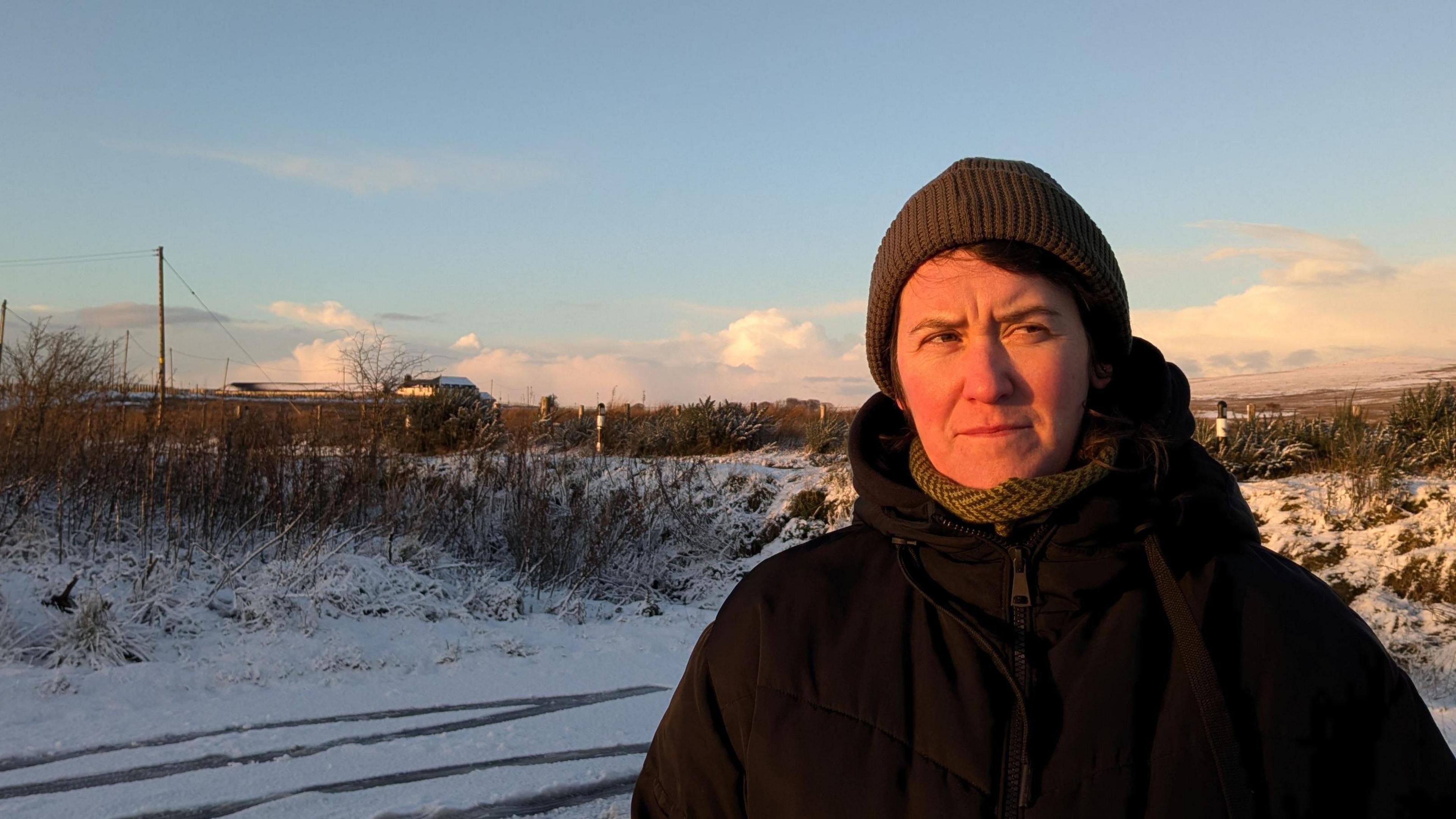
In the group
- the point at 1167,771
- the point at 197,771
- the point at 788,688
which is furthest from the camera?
the point at 197,771

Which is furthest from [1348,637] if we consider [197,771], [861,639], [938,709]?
[197,771]

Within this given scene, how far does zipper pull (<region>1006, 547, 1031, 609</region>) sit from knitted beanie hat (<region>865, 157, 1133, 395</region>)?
16.4 inches

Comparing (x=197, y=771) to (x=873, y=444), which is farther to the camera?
(x=197, y=771)

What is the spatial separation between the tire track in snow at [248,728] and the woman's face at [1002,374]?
6.01m

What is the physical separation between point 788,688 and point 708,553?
1350cm

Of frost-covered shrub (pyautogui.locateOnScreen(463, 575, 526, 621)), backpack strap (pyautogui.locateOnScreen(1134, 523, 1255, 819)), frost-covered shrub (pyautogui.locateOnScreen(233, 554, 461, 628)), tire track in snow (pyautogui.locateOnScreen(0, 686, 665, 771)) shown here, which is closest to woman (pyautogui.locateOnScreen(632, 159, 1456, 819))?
backpack strap (pyautogui.locateOnScreen(1134, 523, 1255, 819))

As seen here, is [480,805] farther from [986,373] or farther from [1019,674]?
[986,373]

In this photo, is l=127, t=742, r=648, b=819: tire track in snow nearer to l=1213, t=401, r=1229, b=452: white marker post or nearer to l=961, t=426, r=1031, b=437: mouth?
l=961, t=426, r=1031, b=437: mouth

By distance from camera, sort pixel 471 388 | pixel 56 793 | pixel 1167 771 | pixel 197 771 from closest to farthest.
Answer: pixel 1167 771
pixel 56 793
pixel 197 771
pixel 471 388

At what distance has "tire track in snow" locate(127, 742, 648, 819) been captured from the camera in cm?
492

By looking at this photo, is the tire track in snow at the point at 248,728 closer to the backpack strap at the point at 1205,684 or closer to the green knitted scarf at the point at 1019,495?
the green knitted scarf at the point at 1019,495

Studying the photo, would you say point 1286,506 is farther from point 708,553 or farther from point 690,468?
point 690,468

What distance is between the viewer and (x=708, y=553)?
15.1 m

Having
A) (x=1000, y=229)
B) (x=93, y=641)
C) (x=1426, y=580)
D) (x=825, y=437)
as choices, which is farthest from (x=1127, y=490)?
(x=825, y=437)
